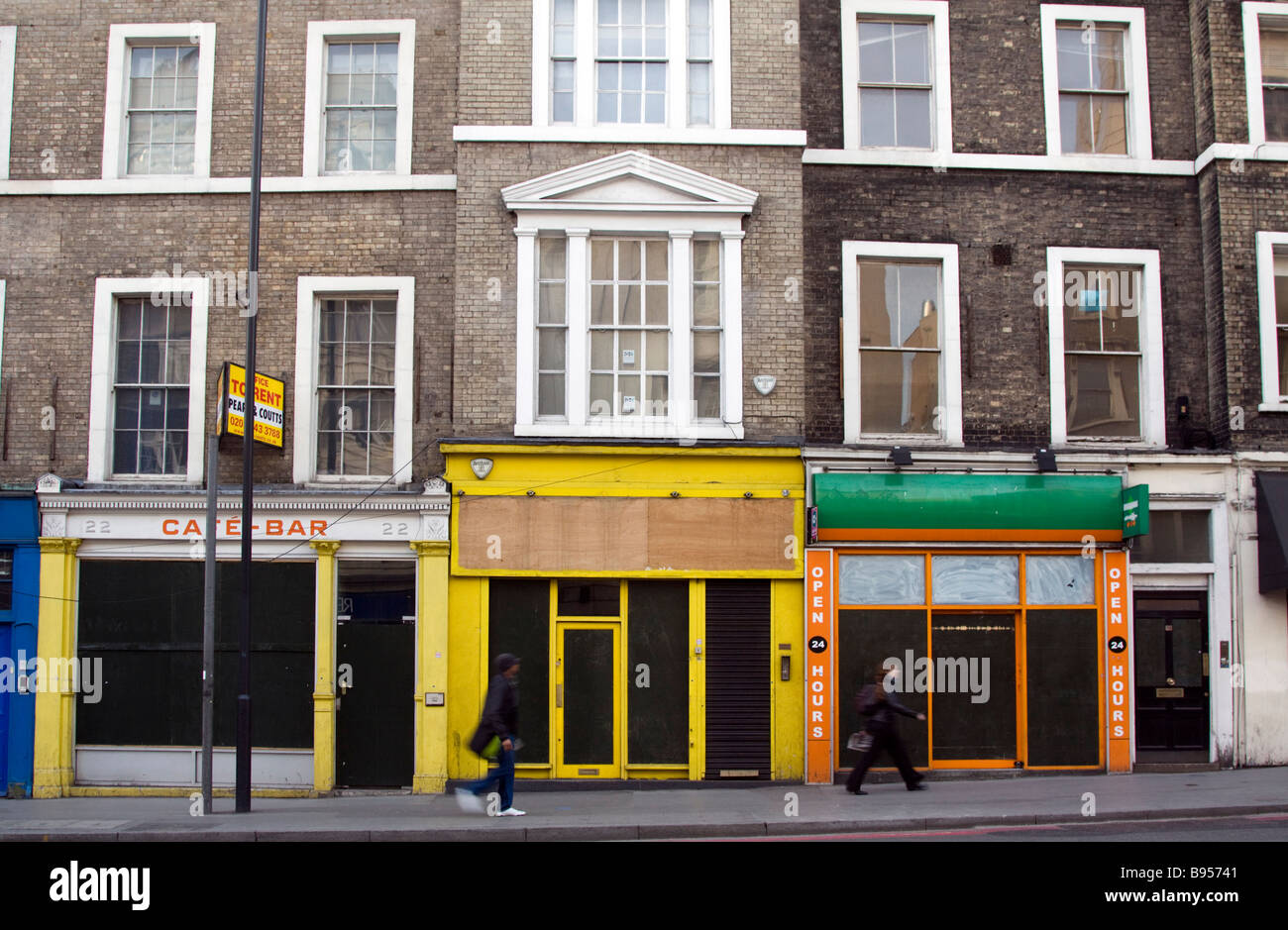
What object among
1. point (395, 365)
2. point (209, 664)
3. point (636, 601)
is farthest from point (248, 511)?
point (636, 601)

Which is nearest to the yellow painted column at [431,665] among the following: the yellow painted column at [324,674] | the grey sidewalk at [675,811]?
the grey sidewalk at [675,811]

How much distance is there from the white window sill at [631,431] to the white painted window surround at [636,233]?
0.04 feet

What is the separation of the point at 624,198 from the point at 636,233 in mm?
485

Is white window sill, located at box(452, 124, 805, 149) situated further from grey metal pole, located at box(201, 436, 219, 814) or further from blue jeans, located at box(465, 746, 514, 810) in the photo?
blue jeans, located at box(465, 746, 514, 810)

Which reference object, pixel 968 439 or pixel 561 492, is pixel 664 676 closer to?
pixel 561 492

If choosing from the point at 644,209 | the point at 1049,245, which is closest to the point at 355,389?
the point at 644,209

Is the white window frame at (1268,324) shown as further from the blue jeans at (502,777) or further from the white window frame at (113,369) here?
the white window frame at (113,369)

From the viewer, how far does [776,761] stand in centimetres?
1469

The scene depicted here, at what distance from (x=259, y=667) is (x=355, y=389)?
3.96 metres

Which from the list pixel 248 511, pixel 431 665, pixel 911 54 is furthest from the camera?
pixel 911 54

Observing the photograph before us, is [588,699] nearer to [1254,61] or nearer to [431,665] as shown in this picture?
[431,665]

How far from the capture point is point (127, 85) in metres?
15.8

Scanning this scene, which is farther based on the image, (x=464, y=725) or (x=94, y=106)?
(x=94, y=106)

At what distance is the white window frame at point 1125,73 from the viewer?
16000mm
